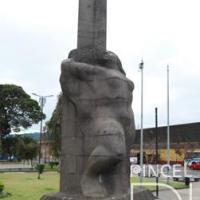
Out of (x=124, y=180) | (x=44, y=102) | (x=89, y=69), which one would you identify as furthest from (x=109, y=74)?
(x=44, y=102)

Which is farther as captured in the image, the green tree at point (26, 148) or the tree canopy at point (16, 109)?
the green tree at point (26, 148)

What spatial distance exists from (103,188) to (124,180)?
526mm

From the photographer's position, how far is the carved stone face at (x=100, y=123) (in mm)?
8117

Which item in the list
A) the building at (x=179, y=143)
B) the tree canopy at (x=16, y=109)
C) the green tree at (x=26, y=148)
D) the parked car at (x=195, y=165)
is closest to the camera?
the parked car at (x=195, y=165)

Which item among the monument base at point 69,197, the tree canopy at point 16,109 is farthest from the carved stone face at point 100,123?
the tree canopy at point 16,109

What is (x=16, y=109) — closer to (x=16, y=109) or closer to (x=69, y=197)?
(x=16, y=109)

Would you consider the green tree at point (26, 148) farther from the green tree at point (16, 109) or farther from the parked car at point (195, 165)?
the parked car at point (195, 165)

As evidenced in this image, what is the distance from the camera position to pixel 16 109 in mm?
58969

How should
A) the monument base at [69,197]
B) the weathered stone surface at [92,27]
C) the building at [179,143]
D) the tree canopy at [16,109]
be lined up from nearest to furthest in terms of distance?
the monument base at [69,197] < the weathered stone surface at [92,27] < the building at [179,143] < the tree canopy at [16,109]

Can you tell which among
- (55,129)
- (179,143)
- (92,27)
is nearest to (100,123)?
(92,27)

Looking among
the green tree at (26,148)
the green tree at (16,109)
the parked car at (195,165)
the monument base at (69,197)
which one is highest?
the green tree at (16,109)

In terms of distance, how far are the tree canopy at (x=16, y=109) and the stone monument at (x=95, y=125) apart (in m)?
49.9

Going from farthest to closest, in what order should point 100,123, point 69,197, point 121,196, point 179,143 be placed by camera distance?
point 179,143
point 100,123
point 69,197
point 121,196

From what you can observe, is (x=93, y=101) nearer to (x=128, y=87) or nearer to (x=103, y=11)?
(x=128, y=87)
